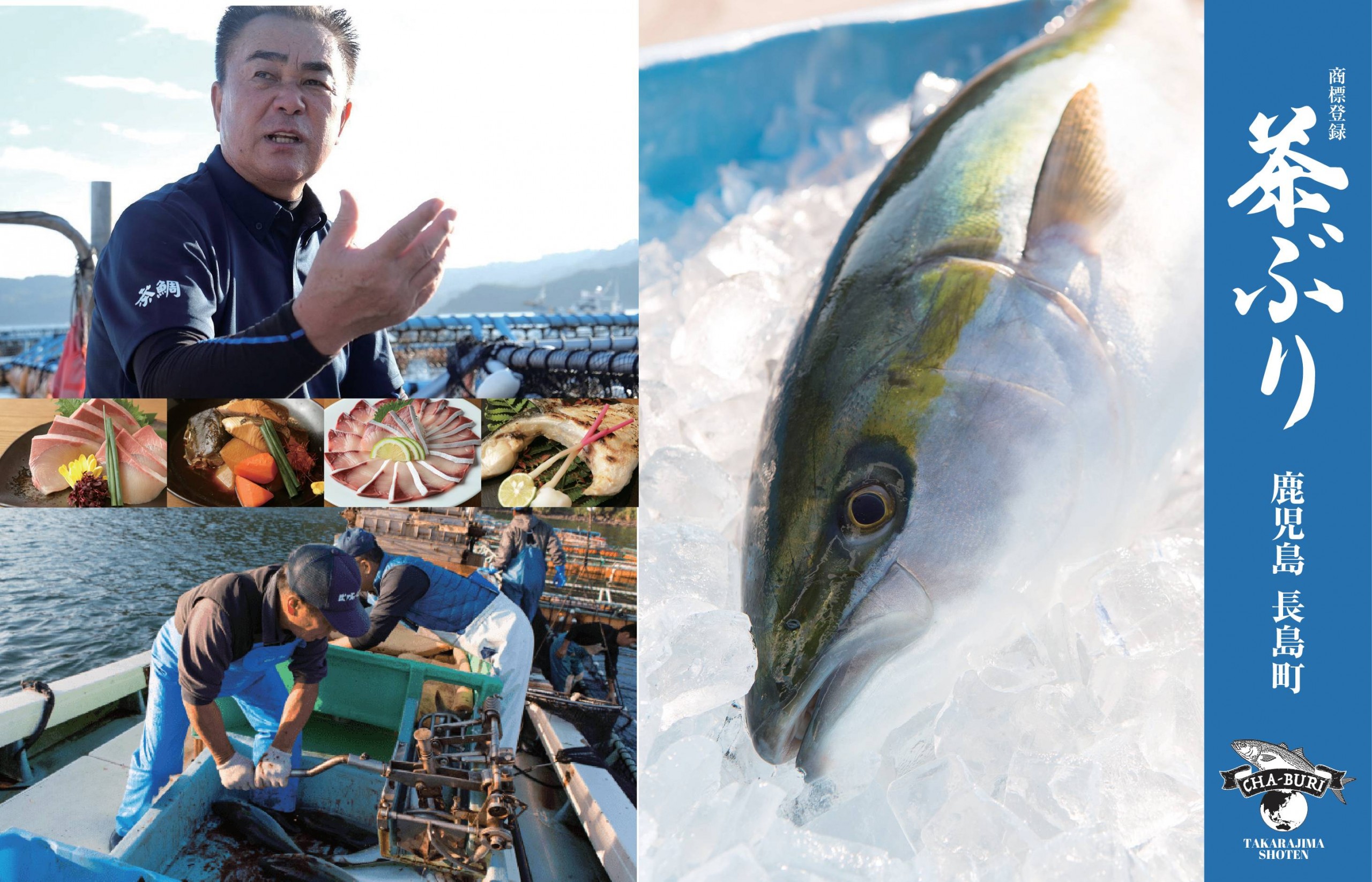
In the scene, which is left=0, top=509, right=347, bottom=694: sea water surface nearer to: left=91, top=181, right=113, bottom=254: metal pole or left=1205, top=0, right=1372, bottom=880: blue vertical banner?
left=91, top=181, right=113, bottom=254: metal pole

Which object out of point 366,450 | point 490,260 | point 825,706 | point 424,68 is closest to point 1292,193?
point 825,706

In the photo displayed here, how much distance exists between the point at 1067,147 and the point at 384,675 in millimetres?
2003

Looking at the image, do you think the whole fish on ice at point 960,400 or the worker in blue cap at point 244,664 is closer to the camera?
the whole fish on ice at point 960,400

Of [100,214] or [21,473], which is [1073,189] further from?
[21,473]

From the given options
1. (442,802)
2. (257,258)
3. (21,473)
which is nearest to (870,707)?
(442,802)

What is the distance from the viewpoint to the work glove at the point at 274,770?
7.03 ft

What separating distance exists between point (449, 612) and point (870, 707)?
1066mm

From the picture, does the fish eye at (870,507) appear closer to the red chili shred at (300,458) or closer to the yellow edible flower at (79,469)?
the red chili shred at (300,458)

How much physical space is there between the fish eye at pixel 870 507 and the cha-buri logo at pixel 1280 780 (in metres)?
1.11

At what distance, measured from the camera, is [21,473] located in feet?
6.95

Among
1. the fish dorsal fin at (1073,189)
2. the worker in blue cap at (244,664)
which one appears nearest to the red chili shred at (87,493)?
the worker in blue cap at (244,664)

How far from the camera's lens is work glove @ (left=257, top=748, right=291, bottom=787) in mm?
2143

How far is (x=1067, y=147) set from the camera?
1925 mm

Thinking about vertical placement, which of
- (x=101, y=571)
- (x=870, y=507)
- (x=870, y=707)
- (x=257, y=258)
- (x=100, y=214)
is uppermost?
(x=100, y=214)
